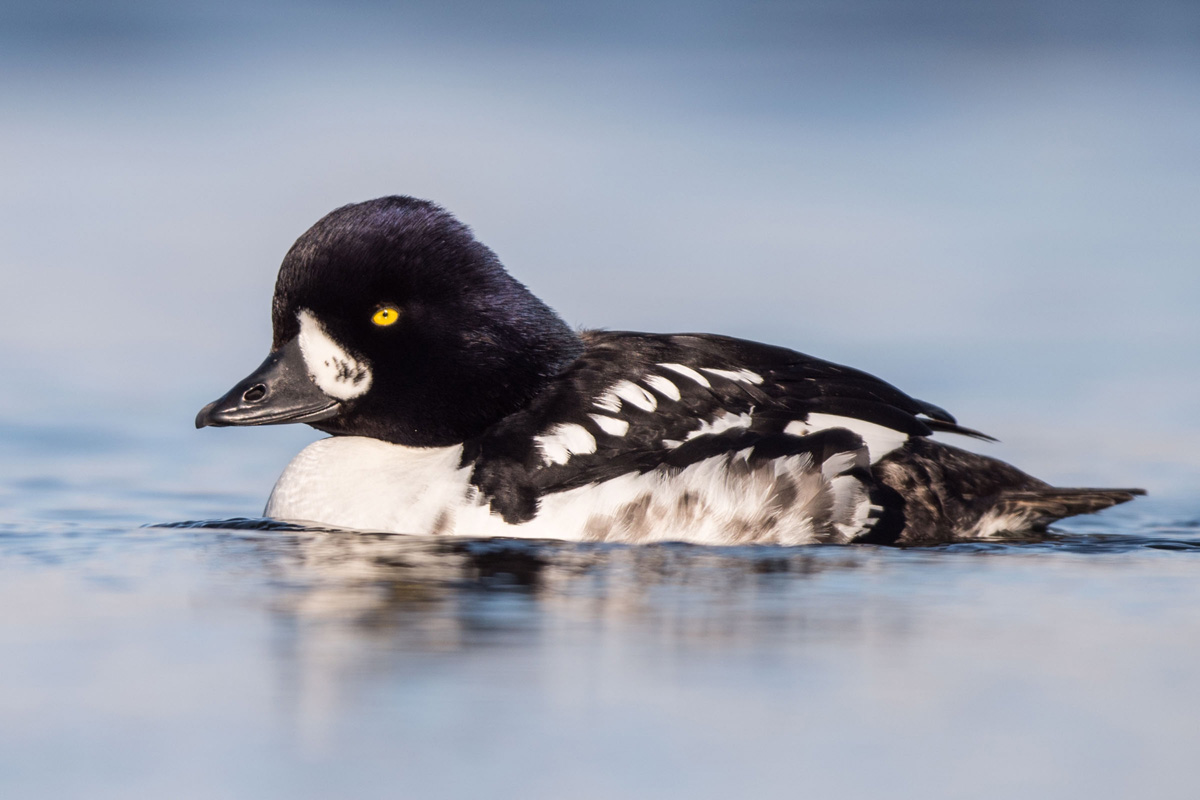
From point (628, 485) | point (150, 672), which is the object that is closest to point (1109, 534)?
point (628, 485)

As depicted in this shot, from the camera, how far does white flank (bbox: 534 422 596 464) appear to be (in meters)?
6.22

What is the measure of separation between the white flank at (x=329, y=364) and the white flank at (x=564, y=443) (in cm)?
84

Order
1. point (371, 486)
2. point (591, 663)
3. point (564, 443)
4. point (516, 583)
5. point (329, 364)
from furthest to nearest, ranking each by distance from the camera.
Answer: point (329, 364), point (371, 486), point (564, 443), point (516, 583), point (591, 663)

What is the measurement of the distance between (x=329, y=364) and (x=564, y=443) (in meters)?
1.03

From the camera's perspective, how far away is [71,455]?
8.52m

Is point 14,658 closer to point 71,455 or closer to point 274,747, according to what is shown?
point 274,747

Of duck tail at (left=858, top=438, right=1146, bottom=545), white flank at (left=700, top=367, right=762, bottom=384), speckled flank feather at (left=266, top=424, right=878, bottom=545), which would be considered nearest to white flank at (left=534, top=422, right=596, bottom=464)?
speckled flank feather at (left=266, top=424, right=878, bottom=545)

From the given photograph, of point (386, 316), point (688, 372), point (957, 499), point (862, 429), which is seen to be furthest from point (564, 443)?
point (957, 499)

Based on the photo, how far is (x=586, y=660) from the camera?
14.5 ft

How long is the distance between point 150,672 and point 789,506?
9.13ft

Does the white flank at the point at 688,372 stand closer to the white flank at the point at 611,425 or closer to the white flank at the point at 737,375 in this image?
the white flank at the point at 737,375

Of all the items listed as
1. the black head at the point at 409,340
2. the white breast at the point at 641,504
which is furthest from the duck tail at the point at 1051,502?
the black head at the point at 409,340

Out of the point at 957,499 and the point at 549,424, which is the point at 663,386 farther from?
the point at 957,499

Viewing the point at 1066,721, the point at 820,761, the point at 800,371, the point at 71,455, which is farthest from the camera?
the point at 71,455
